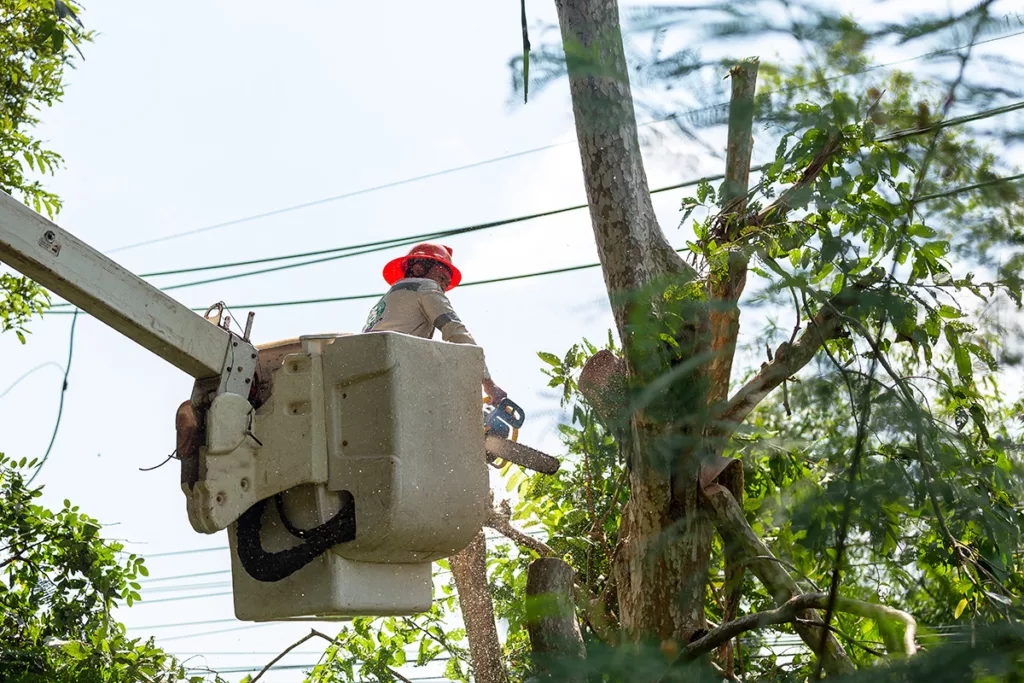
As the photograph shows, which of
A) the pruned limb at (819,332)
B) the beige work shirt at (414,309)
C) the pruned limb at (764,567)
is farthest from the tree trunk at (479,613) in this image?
the pruned limb at (819,332)

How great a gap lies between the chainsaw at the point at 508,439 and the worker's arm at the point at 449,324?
0.24ft

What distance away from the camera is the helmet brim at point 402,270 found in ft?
18.5

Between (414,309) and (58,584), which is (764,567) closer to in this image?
(414,309)

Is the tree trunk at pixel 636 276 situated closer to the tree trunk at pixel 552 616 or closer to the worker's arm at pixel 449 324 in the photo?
the tree trunk at pixel 552 616

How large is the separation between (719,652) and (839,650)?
104cm

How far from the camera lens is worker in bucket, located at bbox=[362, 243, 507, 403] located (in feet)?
16.6

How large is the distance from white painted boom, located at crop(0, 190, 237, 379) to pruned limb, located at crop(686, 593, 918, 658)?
2.17 m

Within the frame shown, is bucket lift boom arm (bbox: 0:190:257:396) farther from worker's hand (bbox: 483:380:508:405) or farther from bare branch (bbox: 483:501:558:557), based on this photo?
bare branch (bbox: 483:501:558:557)

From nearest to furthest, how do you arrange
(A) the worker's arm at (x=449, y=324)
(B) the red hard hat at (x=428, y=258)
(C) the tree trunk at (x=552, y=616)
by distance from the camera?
(C) the tree trunk at (x=552, y=616) → (A) the worker's arm at (x=449, y=324) → (B) the red hard hat at (x=428, y=258)

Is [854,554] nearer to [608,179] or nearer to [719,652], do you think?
[608,179]

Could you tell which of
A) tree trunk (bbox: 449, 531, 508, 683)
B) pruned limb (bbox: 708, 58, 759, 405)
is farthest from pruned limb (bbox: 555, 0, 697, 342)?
pruned limb (bbox: 708, 58, 759, 405)

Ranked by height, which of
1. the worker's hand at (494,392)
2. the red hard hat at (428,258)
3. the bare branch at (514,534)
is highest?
the red hard hat at (428,258)

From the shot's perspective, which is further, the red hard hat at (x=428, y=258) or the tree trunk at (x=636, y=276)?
the red hard hat at (x=428, y=258)

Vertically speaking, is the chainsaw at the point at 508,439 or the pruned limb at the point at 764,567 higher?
the chainsaw at the point at 508,439
